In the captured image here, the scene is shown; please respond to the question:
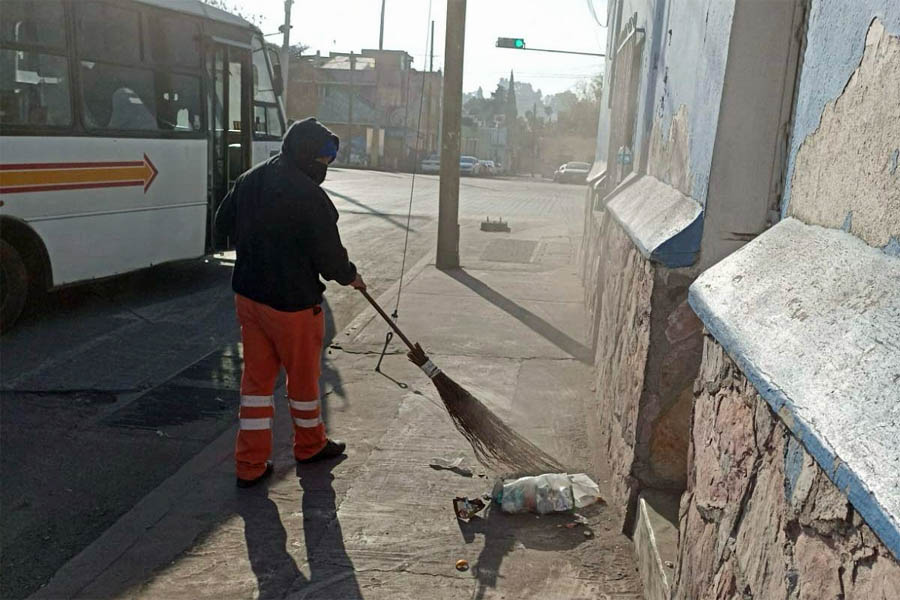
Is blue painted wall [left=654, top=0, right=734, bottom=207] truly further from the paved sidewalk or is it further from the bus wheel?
the bus wheel

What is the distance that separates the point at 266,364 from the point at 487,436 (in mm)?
1267

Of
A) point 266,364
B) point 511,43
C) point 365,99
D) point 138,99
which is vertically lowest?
point 266,364

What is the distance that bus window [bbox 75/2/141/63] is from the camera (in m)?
8.25

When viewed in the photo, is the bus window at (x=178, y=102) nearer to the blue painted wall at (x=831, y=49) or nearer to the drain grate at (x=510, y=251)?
the drain grate at (x=510, y=251)

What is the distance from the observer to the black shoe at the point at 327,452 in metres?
4.80

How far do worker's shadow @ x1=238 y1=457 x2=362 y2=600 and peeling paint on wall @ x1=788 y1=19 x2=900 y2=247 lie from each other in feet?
7.59

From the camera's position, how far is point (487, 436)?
4.76 metres

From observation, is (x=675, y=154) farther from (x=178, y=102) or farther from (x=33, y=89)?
(x=178, y=102)

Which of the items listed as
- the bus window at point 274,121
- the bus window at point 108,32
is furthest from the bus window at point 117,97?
the bus window at point 274,121

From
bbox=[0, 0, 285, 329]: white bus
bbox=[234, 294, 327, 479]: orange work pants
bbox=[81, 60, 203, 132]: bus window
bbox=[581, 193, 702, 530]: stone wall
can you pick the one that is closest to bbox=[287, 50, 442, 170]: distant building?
bbox=[0, 0, 285, 329]: white bus

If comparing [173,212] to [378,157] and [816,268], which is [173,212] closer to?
[816,268]

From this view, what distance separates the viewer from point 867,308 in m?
1.73

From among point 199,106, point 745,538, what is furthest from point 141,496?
point 199,106

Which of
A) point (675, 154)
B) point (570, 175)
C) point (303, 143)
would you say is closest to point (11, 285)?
point (303, 143)
